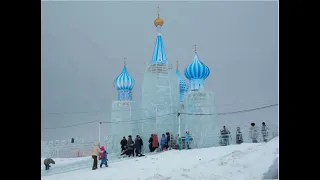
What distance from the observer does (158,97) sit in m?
9.85

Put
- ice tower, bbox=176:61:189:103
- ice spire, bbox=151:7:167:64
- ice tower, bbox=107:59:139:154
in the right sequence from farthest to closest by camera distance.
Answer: ice tower, bbox=176:61:189:103 < ice spire, bbox=151:7:167:64 < ice tower, bbox=107:59:139:154

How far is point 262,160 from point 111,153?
4.15 m

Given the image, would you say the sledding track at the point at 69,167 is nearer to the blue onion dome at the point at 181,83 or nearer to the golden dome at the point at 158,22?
the blue onion dome at the point at 181,83

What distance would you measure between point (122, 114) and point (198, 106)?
2262 mm

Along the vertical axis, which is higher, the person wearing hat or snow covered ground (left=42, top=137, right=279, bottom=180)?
the person wearing hat

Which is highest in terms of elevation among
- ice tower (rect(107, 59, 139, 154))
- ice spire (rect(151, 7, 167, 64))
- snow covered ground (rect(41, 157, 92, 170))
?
ice spire (rect(151, 7, 167, 64))

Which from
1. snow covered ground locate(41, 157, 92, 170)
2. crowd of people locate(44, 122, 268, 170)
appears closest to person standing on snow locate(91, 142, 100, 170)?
snow covered ground locate(41, 157, 92, 170)

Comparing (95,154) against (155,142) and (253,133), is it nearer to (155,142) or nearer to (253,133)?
(155,142)

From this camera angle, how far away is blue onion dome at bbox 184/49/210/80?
10.2 meters

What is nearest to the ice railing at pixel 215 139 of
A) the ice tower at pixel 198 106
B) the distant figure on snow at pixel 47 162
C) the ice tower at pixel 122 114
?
the ice tower at pixel 198 106

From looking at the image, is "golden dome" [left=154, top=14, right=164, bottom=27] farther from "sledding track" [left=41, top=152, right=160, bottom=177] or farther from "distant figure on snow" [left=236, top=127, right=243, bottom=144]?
"sledding track" [left=41, top=152, right=160, bottom=177]

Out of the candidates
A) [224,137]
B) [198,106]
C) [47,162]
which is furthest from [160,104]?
[47,162]

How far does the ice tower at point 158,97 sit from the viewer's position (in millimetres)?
9719
